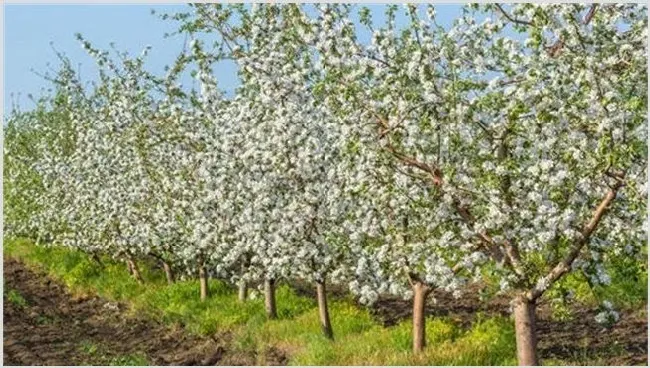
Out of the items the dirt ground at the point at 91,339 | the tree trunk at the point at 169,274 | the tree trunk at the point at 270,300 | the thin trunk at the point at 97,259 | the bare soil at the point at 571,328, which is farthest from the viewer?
the thin trunk at the point at 97,259

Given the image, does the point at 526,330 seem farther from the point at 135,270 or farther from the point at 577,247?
the point at 135,270

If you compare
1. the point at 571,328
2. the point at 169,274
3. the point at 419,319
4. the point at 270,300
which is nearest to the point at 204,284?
the point at 169,274

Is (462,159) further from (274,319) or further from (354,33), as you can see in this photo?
(274,319)

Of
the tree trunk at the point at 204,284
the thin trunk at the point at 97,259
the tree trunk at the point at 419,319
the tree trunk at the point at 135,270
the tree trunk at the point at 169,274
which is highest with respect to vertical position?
the thin trunk at the point at 97,259

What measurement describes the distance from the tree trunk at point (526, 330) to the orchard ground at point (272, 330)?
0.32m

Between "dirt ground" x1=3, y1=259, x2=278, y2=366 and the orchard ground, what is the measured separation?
26 millimetres

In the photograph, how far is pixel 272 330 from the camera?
1634 centimetres

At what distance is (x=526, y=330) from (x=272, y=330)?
5.74 metres

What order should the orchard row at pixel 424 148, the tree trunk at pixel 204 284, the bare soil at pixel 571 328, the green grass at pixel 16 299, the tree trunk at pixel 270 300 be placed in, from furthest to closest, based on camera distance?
the green grass at pixel 16 299 < the tree trunk at pixel 204 284 < the tree trunk at pixel 270 300 < the bare soil at pixel 571 328 < the orchard row at pixel 424 148

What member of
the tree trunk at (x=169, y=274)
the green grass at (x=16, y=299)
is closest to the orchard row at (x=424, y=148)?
the tree trunk at (x=169, y=274)

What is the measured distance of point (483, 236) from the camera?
36.3ft

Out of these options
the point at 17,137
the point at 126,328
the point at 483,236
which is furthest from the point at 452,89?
the point at 17,137

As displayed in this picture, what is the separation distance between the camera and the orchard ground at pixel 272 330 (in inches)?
546

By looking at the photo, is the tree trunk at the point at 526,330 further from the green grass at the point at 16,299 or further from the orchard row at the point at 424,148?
the green grass at the point at 16,299
